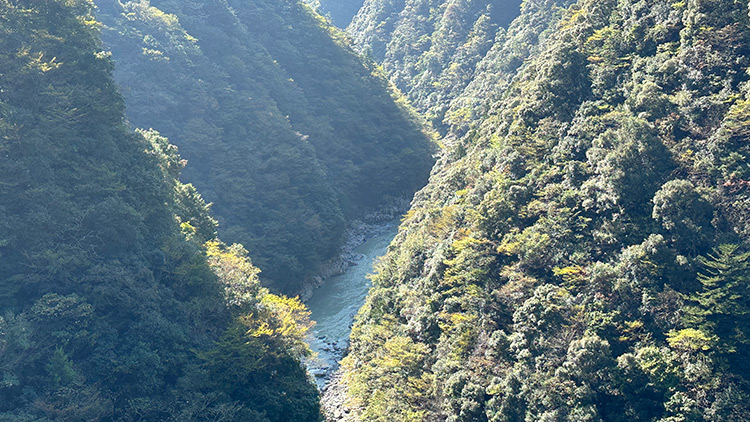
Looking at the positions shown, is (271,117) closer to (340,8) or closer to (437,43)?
(437,43)

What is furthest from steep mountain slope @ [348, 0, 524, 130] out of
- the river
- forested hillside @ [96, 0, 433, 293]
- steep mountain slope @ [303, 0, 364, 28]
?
the river

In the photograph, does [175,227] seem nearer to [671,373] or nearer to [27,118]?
[27,118]

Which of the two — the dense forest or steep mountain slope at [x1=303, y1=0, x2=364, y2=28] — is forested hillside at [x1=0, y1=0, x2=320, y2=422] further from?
steep mountain slope at [x1=303, y1=0, x2=364, y2=28]

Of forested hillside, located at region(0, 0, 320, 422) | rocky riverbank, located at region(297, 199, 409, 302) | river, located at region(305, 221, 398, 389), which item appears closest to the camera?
forested hillside, located at region(0, 0, 320, 422)

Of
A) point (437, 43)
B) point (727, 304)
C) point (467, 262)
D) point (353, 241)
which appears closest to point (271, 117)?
point (353, 241)

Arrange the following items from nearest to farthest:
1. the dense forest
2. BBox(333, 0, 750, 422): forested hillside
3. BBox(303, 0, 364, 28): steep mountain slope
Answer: BBox(333, 0, 750, 422): forested hillside → the dense forest → BBox(303, 0, 364, 28): steep mountain slope

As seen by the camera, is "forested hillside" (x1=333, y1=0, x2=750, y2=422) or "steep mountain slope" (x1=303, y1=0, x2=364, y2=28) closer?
"forested hillside" (x1=333, y1=0, x2=750, y2=422)
